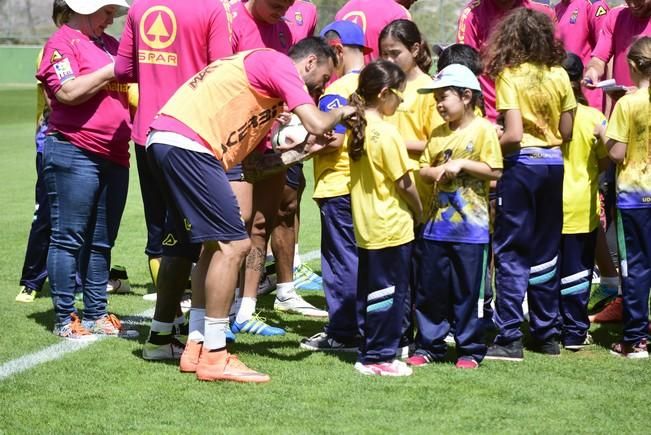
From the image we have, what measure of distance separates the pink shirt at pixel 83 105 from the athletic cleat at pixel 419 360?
2325 millimetres

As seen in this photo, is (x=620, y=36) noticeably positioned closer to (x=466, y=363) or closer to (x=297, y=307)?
(x=297, y=307)

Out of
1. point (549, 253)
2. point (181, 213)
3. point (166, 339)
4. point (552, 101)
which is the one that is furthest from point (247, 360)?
point (552, 101)

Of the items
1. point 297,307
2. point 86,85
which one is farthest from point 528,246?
point 86,85

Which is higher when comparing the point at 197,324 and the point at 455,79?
the point at 455,79

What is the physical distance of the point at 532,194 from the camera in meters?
6.39

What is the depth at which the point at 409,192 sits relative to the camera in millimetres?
5914

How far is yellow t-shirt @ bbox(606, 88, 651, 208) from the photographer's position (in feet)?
20.8

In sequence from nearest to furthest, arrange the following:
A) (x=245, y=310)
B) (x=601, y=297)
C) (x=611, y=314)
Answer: (x=245, y=310) < (x=611, y=314) < (x=601, y=297)

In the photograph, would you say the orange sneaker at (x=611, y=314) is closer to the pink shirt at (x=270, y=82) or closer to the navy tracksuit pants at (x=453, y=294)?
the navy tracksuit pants at (x=453, y=294)

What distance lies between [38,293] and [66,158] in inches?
84.2

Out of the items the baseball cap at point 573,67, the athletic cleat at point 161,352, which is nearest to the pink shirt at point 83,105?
the athletic cleat at point 161,352

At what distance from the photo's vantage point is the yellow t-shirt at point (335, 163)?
6.60 meters

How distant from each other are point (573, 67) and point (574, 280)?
133 centimetres

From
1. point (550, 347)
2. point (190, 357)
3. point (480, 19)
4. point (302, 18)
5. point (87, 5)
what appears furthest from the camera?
point (302, 18)
